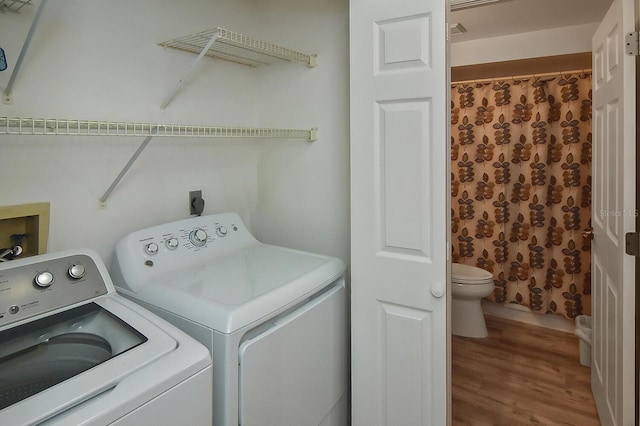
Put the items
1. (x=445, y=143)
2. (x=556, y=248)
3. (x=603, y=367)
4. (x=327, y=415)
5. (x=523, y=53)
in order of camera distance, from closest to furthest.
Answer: (x=445, y=143)
(x=327, y=415)
(x=603, y=367)
(x=523, y=53)
(x=556, y=248)

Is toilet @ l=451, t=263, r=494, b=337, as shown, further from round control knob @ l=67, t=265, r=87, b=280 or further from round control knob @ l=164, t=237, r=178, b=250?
round control knob @ l=67, t=265, r=87, b=280

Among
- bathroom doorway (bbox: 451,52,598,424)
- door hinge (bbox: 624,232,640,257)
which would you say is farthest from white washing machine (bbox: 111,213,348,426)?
bathroom doorway (bbox: 451,52,598,424)

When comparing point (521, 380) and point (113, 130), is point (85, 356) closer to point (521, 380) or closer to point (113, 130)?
point (113, 130)

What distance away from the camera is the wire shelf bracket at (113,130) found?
112 cm

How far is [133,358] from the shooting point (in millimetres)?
951

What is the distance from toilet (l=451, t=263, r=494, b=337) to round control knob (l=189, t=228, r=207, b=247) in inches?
85.3

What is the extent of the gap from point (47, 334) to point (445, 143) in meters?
1.40

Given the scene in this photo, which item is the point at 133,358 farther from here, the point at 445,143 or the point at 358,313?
the point at 445,143

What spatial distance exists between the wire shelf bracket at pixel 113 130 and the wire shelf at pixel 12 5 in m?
0.38

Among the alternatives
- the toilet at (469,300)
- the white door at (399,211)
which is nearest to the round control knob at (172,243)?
the white door at (399,211)

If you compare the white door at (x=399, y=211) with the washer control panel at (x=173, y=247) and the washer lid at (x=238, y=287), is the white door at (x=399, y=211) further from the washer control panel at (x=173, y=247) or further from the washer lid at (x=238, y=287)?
the washer control panel at (x=173, y=247)

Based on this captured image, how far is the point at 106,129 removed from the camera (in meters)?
1.41

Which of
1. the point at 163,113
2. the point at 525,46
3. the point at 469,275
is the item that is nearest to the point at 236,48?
the point at 163,113

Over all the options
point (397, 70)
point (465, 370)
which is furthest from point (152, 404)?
point (465, 370)
